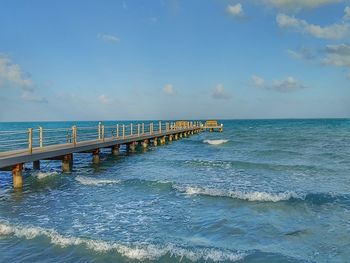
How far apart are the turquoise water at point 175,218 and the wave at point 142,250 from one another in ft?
0.07

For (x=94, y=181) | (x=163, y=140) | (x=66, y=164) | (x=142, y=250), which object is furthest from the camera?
(x=163, y=140)

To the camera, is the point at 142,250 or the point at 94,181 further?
the point at 94,181

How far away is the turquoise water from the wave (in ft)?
0.07

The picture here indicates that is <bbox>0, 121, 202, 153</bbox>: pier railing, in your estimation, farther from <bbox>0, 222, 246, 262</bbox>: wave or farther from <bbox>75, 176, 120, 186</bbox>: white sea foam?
<bbox>0, 222, 246, 262</bbox>: wave

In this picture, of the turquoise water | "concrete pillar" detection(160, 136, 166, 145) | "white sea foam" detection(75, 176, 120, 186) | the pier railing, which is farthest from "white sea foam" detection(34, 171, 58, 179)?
"concrete pillar" detection(160, 136, 166, 145)

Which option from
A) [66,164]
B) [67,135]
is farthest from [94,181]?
[67,135]

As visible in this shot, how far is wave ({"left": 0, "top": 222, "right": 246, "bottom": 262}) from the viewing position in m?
7.82

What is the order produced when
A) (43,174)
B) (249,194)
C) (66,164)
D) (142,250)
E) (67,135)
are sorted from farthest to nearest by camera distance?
(67,135), (66,164), (43,174), (249,194), (142,250)

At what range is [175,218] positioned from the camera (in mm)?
10922

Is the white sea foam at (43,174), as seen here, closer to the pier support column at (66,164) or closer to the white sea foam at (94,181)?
the pier support column at (66,164)

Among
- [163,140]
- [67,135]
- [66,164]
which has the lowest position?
[163,140]

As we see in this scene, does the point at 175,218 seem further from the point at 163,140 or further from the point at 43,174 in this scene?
the point at 163,140

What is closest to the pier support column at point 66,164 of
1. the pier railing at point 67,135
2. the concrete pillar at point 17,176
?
the pier railing at point 67,135

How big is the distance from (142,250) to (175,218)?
2896 millimetres
